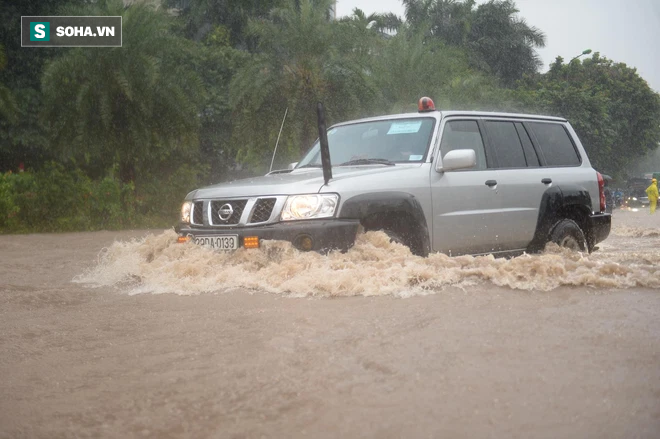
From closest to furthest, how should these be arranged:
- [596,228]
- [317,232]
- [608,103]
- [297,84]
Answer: [317,232] → [596,228] → [297,84] → [608,103]

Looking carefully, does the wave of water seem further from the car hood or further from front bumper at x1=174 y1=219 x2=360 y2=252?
the car hood

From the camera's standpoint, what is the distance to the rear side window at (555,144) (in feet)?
28.9

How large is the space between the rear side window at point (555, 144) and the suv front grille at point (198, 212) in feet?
11.5

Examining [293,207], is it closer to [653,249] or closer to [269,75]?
[653,249]

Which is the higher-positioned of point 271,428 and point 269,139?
point 269,139

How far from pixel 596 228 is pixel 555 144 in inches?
38.4

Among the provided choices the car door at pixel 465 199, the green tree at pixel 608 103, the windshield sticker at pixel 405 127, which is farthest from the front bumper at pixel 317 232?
the green tree at pixel 608 103

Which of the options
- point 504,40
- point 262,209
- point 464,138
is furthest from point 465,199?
point 504,40

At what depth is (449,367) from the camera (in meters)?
4.36

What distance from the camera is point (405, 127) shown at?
7914mm

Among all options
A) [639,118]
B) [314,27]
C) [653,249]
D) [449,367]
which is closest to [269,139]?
[314,27]

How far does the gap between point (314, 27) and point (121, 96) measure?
5671mm

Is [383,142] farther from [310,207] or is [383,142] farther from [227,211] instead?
[227,211]

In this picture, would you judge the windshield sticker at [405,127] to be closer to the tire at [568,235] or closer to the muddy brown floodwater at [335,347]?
the muddy brown floodwater at [335,347]
